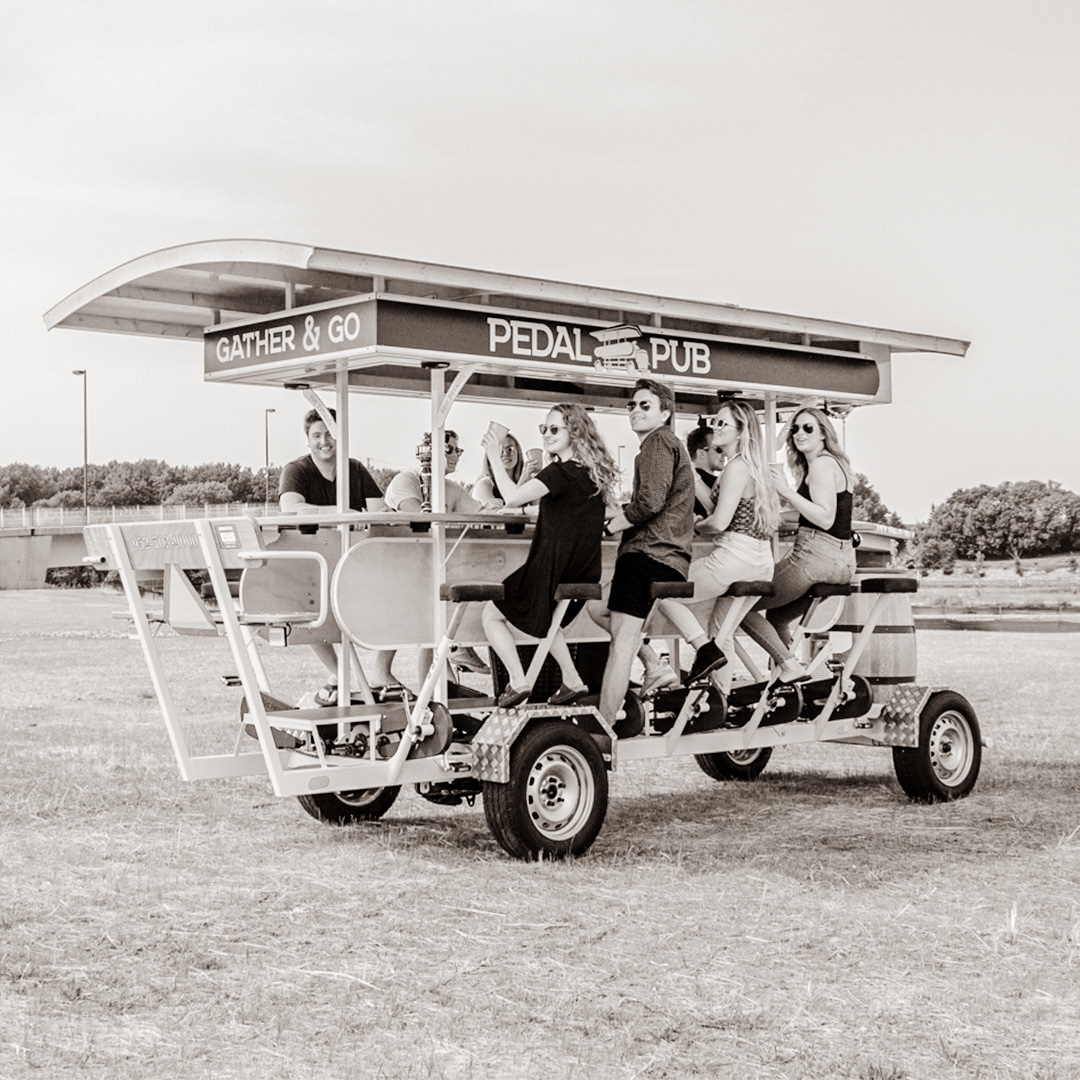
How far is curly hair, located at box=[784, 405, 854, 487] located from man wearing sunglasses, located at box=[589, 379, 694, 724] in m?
1.20

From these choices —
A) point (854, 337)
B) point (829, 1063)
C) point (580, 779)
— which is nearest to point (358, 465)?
point (580, 779)

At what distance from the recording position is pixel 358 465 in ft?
28.8

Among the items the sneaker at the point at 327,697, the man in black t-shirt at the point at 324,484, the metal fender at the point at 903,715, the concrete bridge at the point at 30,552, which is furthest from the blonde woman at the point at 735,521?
the concrete bridge at the point at 30,552

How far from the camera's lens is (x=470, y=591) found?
726 centimetres

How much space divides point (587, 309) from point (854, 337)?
2062 millimetres

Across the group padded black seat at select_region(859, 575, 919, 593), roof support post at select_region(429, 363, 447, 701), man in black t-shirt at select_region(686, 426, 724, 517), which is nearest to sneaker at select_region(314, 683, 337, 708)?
roof support post at select_region(429, 363, 447, 701)

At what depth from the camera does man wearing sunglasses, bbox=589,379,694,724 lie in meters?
7.98

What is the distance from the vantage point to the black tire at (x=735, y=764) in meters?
10.6

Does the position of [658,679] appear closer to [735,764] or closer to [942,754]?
[942,754]

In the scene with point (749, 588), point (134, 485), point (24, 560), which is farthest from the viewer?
point (134, 485)

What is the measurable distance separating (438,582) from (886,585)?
3014 mm

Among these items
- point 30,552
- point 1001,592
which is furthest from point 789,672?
point 1001,592

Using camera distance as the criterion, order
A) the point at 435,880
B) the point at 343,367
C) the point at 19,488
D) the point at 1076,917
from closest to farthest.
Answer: the point at 1076,917 < the point at 435,880 < the point at 343,367 < the point at 19,488

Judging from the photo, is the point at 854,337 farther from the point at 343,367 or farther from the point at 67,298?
the point at 67,298
